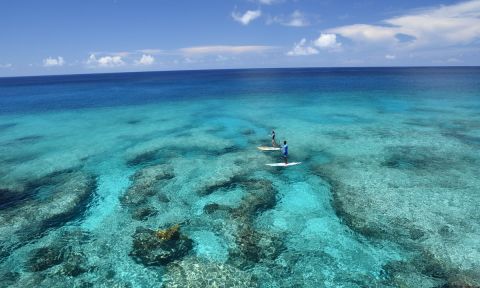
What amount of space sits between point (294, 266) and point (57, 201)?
21106mm

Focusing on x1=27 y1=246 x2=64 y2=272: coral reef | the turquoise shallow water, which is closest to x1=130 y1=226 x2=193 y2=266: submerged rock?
the turquoise shallow water

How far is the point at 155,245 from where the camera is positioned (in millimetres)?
21422

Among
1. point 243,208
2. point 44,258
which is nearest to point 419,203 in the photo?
point 243,208

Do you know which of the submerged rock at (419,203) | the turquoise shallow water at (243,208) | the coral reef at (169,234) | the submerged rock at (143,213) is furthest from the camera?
the submerged rock at (143,213)

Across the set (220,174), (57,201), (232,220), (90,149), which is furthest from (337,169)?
(90,149)

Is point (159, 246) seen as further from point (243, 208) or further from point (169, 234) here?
point (243, 208)

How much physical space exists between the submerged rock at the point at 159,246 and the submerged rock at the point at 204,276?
39.0 inches

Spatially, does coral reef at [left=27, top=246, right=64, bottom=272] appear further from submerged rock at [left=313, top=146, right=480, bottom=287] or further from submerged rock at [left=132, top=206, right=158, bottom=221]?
submerged rock at [left=313, top=146, right=480, bottom=287]

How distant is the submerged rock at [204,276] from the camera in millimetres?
17953

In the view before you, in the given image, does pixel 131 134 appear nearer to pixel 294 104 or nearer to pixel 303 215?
pixel 303 215

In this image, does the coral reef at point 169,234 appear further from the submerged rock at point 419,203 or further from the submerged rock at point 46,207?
the submerged rock at point 419,203

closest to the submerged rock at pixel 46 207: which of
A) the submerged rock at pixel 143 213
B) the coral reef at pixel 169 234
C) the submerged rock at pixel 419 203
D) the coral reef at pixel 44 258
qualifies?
the coral reef at pixel 44 258

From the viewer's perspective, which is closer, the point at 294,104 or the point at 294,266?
the point at 294,266

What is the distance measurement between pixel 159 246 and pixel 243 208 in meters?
7.30
